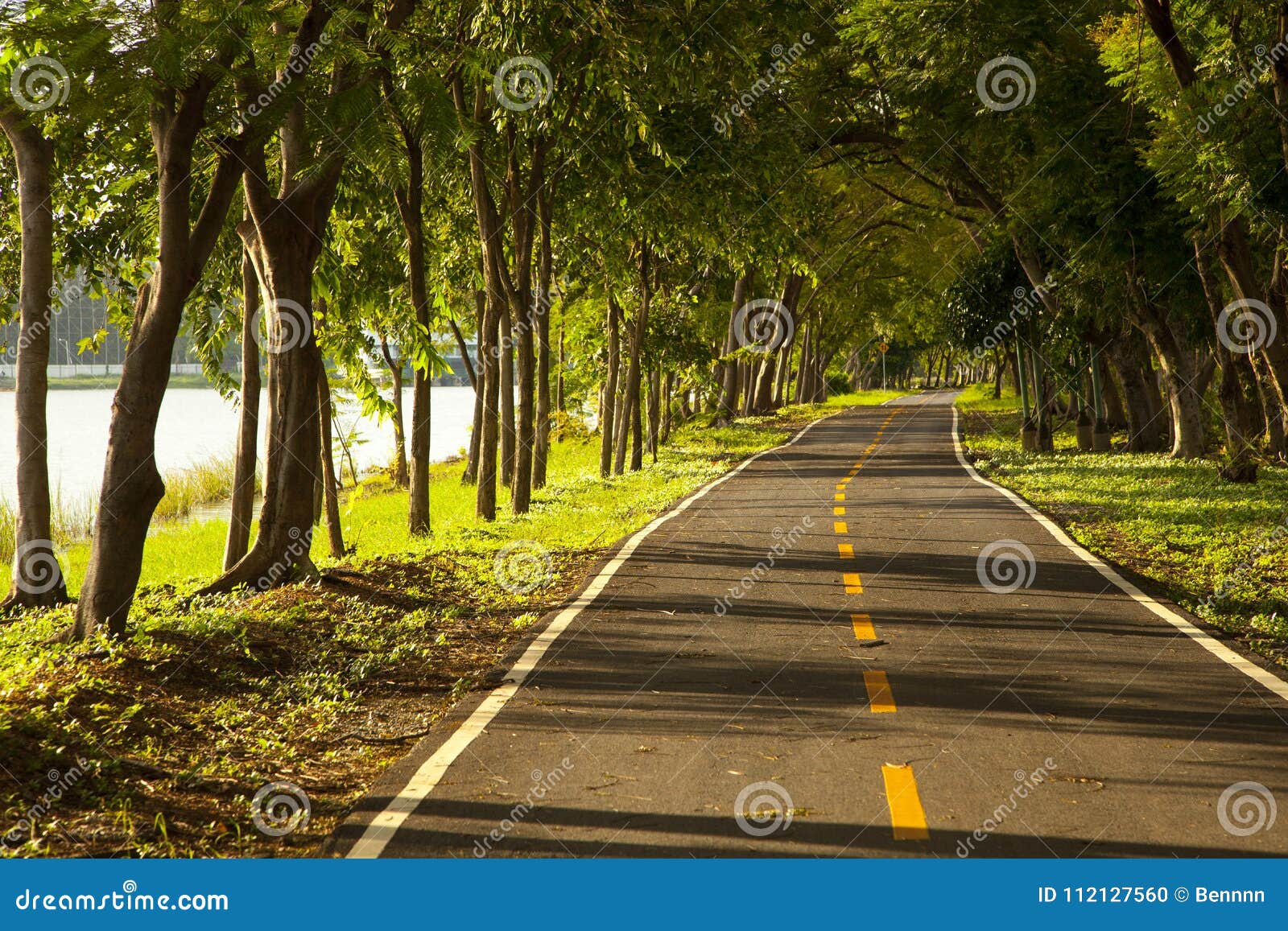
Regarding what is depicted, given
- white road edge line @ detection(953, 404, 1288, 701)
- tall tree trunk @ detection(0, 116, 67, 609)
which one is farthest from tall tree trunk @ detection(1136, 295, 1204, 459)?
tall tree trunk @ detection(0, 116, 67, 609)

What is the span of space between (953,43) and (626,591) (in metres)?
12.7

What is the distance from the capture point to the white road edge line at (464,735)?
18.6ft

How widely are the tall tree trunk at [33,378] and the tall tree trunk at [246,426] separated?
7.84 ft

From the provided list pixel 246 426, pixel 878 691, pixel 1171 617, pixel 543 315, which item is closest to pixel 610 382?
pixel 543 315

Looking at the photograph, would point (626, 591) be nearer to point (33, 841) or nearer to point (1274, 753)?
point (1274, 753)

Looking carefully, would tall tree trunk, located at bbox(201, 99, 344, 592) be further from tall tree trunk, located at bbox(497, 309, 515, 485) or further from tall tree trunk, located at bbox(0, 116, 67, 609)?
tall tree trunk, located at bbox(497, 309, 515, 485)

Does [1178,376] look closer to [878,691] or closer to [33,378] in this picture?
[878,691]

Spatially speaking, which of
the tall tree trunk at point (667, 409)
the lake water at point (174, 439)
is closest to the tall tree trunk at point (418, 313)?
the lake water at point (174, 439)

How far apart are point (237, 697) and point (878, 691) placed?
440cm

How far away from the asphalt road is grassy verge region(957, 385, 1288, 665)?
921 millimetres

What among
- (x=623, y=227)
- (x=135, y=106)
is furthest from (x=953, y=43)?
(x=135, y=106)

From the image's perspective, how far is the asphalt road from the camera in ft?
18.8

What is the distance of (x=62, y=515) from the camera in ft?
78.1

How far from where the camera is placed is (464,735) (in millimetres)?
7434
